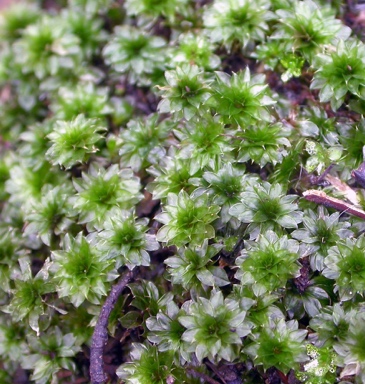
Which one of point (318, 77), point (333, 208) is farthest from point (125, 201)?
point (318, 77)

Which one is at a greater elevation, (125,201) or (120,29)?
(120,29)

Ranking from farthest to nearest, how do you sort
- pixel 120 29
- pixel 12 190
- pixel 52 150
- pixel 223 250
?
1. pixel 120 29
2. pixel 12 190
3. pixel 52 150
4. pixel 223 250

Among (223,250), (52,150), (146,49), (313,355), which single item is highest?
(146,49)

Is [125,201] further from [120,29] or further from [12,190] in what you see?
[120,29]

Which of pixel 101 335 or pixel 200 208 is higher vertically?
pixel 200 208

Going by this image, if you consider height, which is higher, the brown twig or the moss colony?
the moss colony
